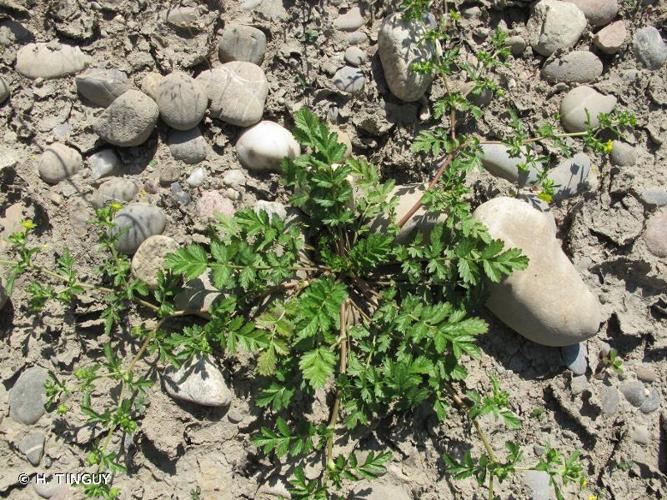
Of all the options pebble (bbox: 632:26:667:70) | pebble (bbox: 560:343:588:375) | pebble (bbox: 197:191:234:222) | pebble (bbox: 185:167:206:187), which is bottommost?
pebble (bbox: 560:343:588:375)

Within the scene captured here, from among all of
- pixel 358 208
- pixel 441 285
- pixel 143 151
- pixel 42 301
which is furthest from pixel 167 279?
pixel 441 285

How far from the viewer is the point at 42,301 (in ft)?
12.4

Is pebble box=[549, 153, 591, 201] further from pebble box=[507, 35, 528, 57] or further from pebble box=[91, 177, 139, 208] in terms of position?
pebble box=[91, 177, 139, 208]

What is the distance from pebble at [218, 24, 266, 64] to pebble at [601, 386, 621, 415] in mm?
3743

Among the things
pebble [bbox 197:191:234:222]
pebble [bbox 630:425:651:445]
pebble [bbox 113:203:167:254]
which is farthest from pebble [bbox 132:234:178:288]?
pebble [bbox 630:425:651:445]

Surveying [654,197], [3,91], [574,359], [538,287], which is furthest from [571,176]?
[3,91]

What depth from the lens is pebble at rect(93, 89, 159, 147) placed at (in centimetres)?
412

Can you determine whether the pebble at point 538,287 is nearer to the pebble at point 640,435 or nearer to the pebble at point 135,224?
the pebble at point 640,435

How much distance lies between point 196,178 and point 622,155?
3438mm

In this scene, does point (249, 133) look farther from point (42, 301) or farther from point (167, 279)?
point (42, 301)

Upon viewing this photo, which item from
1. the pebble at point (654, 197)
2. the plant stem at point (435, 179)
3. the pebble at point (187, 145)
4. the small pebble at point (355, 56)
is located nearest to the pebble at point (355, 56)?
the small pebble at point (355, 56)

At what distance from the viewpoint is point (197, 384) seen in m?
3.97

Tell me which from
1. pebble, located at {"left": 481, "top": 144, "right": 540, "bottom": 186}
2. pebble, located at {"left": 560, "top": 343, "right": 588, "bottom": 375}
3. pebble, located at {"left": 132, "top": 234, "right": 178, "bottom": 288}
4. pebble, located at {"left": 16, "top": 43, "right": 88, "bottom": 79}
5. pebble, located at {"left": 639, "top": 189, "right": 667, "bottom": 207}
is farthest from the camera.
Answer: pebble, located at {"left": 639, "top": 189, "right": 667, "bottom": 207}

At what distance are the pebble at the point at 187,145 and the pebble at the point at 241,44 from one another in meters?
0.67
